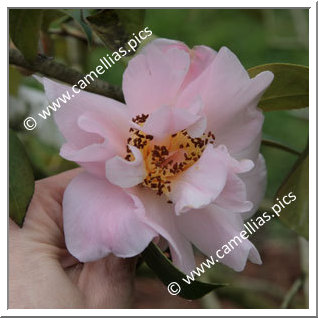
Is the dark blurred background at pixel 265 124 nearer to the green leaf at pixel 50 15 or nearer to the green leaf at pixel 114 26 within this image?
the green leaf at pixel 50 15

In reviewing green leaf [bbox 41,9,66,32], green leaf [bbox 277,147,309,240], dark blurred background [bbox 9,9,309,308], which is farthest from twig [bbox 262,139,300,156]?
green leaf [bbox 41,9,66,32]

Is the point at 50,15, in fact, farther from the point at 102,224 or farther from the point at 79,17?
the point at 102,224

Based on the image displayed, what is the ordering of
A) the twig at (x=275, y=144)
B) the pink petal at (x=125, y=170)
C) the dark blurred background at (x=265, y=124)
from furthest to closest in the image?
the dark blurred background at (x=265, y=124), the twig at (x=275, y=144), the pink petal at (x=125, y=170)

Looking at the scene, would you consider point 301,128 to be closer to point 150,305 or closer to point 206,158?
point 150,305

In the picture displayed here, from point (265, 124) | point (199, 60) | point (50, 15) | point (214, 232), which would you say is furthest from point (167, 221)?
point (265, 124)

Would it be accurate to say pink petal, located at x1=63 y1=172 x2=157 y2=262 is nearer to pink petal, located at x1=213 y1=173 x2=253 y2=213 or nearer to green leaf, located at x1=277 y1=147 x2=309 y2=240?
pink petal, located at x1=213 y1=173 x2=253 y2=213

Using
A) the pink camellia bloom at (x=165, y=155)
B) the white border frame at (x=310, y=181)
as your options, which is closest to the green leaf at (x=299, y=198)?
the white border frame at (x=310, y=181)

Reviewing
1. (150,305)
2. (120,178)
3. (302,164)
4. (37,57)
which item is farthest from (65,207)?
(150,305)
